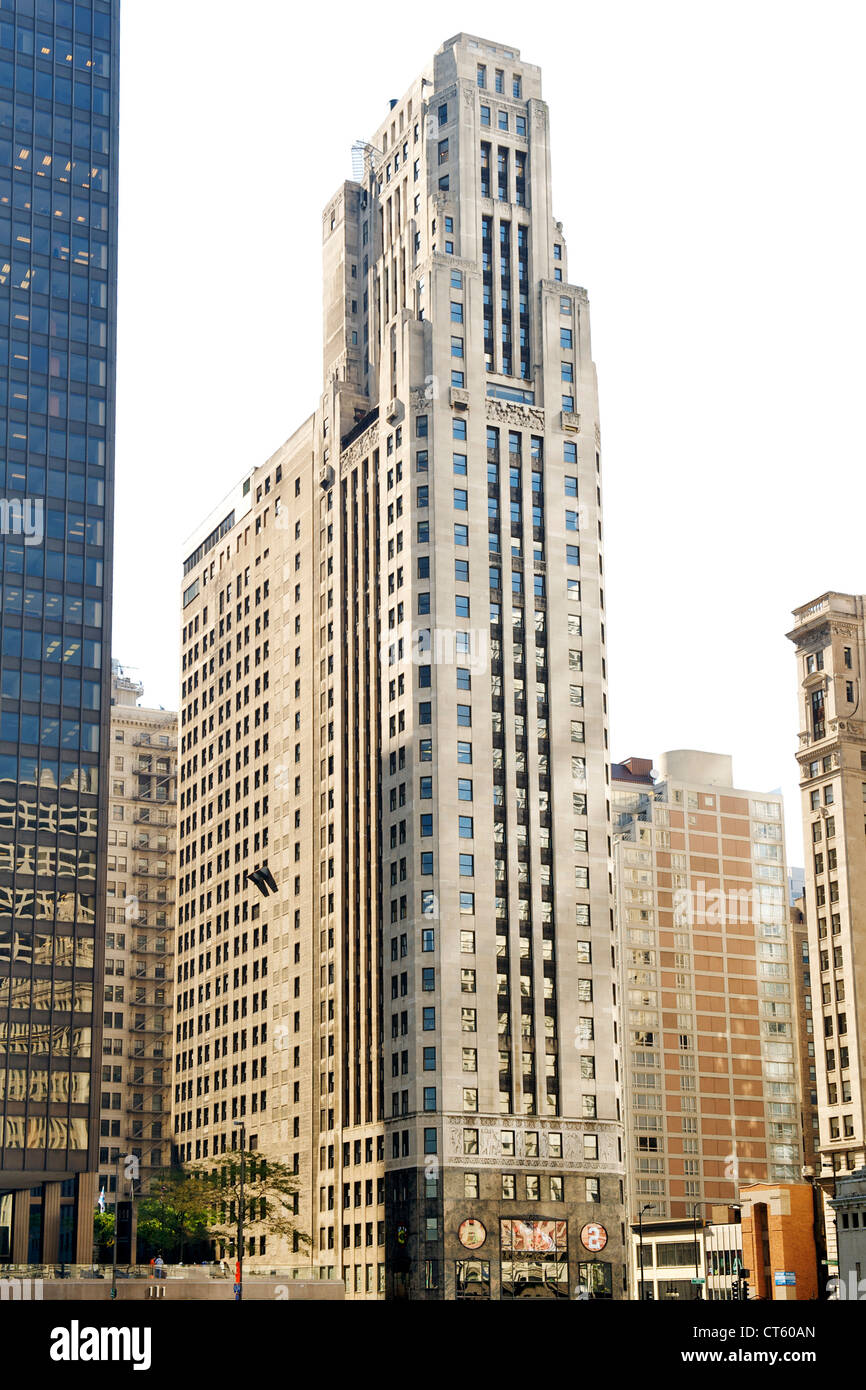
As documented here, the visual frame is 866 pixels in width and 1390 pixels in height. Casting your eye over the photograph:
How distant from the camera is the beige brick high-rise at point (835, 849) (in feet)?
568

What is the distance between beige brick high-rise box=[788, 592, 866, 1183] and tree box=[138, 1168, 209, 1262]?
65094mm

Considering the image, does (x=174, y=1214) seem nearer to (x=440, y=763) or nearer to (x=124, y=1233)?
(x=124, y=1233)

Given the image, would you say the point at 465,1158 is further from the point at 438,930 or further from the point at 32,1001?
the point at 32,1001

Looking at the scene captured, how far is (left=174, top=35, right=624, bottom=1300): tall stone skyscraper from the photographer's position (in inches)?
5374

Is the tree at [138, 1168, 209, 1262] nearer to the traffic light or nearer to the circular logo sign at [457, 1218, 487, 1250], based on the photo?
the traffic light

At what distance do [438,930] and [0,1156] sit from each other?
44949 millimetres

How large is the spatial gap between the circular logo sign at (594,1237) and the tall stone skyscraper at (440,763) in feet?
0.84

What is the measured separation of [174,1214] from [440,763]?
174 feet

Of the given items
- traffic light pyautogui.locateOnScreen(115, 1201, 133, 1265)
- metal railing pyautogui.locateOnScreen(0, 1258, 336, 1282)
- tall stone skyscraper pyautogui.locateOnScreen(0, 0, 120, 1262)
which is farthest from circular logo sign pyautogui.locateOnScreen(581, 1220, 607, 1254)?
traffic light pyautogui.locateOnScreen(115, 1201, 133, 1265)

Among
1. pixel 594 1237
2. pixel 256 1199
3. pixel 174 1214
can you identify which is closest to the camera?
pixel 594 1237

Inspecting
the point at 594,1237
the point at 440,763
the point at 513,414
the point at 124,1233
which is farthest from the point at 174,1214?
the point at 513,414

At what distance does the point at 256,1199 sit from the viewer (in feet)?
500
